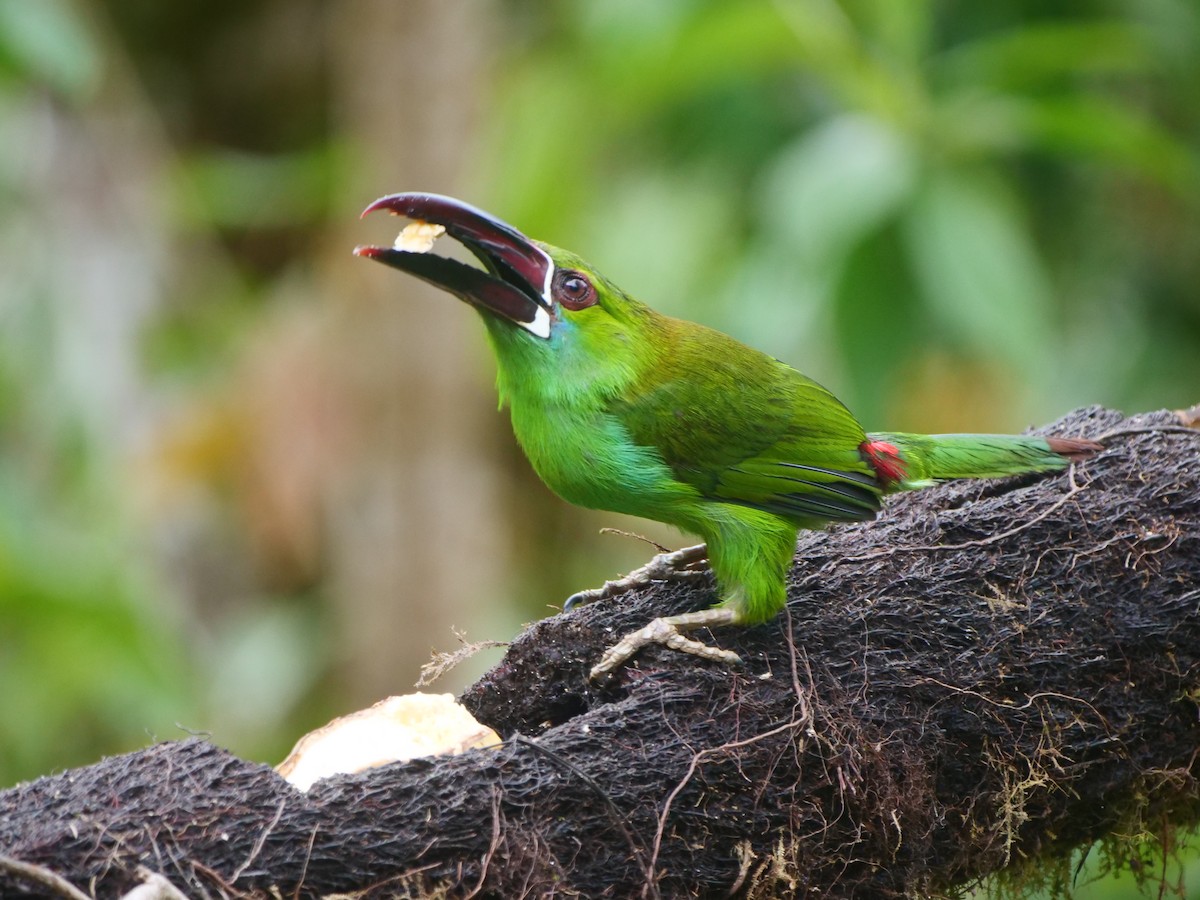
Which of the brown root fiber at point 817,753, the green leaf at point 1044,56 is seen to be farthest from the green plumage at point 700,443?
the green leaf at point 1044,56

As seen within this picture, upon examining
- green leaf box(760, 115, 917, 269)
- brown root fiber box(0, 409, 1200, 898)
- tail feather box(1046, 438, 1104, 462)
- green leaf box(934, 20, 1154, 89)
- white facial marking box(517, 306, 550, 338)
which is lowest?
brown root fiber box(0, 409, 1200, 898)

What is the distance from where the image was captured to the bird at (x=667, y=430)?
3.07 metres

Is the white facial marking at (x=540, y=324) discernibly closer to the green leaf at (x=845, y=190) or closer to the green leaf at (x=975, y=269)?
the green leaf at (x=845, y=190)

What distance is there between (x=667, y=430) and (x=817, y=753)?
2.90 feet

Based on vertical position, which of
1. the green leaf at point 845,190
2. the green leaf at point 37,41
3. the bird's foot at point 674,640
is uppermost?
the green leaf at point 37,41

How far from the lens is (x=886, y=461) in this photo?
3359 millimetres

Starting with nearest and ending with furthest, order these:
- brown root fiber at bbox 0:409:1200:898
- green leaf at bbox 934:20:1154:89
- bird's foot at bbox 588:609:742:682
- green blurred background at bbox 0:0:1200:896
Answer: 1. brown root fiber at bbox 0:409:1200:898
2. bird's foot at bbox 588:609:742:682
3. green leaf at bbox 934:20:1154:89
4. green blurred background at bbox 0:0:1200:896

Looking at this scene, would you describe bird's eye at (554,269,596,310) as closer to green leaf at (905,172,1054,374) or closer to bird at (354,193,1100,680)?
bird at (354,193,1100,680)

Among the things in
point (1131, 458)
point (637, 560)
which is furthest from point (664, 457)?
point (637, 560)

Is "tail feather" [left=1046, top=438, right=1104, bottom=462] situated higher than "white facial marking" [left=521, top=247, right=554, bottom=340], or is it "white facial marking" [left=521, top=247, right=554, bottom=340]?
→ "white facial marking" [left=521, top=247, right=554, bottom=340]

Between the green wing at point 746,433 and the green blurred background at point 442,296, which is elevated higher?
the green blurred background at point 442,296

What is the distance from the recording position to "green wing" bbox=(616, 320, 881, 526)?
3.19m

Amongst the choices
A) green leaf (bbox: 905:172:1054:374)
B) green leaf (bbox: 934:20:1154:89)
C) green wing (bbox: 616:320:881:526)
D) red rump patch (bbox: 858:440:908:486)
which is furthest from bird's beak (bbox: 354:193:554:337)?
green leaf (bbox: 934:20:1154:89)

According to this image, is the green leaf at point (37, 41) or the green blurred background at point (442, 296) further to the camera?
the green blurred background at point (442, 296)
